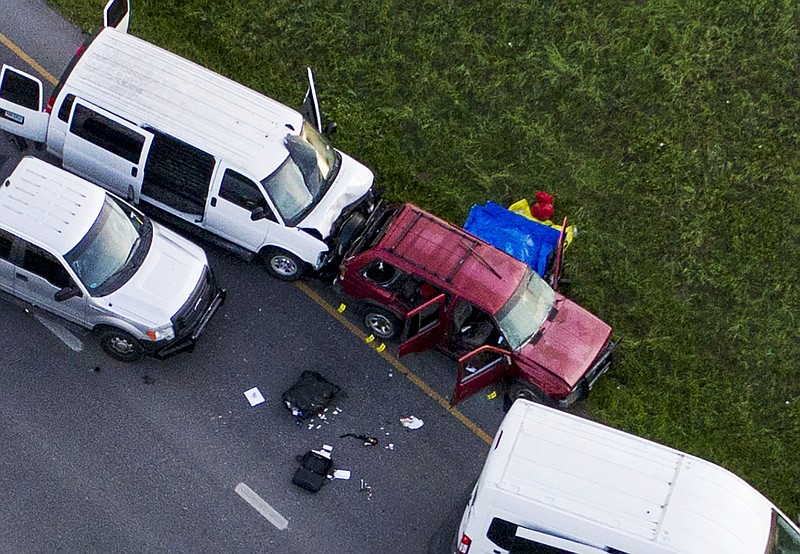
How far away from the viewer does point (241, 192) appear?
12.5 m

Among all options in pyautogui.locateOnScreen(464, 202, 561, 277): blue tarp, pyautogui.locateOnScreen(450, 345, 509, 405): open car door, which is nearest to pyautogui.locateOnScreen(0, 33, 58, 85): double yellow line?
pyautogui.locateOnScreen(464, 202, 561, 277): blue tarp

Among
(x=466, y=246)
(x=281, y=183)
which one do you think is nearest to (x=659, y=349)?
(x=466, y=246)

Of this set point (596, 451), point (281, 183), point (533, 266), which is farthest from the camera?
point (533, 266)

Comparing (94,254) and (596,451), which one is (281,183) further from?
(596,451)

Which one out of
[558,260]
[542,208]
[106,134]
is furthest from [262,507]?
[542,208]

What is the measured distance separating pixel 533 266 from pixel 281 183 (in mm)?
3881

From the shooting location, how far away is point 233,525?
11.2 m

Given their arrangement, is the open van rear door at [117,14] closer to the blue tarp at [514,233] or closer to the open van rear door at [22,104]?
the open van rear door at [22,104]

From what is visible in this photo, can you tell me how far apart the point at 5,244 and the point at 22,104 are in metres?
2.50

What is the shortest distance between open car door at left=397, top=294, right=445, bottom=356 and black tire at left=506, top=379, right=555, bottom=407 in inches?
46.6

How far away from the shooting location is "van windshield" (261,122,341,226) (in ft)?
41.2

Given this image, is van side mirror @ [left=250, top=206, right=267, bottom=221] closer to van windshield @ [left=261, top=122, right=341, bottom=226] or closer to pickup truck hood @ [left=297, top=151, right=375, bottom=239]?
van windshield @ [left=261, top=122, right=341, bottom=226]

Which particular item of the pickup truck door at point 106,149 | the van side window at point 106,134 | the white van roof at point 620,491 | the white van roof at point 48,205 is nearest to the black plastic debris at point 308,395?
the white van roof at point 620,491

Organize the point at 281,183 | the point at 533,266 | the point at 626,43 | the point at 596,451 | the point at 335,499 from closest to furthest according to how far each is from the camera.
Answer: the point at 596,451 → the point at 335,499 → the point at 281,183 → the point at 533,266 → the point at 626,43
